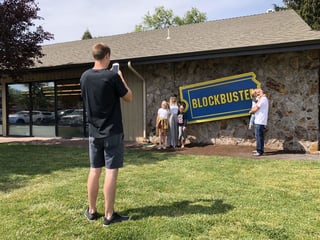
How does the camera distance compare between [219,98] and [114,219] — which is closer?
[114,219]

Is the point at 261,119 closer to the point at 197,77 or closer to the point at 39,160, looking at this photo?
the point at 197,77

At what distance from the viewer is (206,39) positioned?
11.8 meters

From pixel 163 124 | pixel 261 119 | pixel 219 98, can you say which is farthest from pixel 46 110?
pixel 261 119

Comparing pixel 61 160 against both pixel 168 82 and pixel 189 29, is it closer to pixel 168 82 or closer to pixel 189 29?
pixel 168 82

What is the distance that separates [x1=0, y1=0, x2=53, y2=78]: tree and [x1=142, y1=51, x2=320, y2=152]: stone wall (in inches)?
193

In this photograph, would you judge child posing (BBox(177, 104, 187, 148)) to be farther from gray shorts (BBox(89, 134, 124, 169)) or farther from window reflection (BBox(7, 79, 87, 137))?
gray shorts (BBox(89, 134, 124, 169))

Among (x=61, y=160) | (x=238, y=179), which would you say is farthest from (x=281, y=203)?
(x=61, y=160)

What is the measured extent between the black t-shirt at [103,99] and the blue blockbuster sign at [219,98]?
6.89 metres

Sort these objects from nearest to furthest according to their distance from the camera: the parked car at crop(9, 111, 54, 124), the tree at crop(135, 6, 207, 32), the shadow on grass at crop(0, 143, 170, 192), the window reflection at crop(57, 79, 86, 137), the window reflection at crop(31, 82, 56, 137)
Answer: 1. the shadow on grass at crop(0, 143, 170, 192)
2. the window reflection at crop(57, 79, 86, 137)
3. the window reflection at crop(31, 82, 56, 137)
4. the parked car at crop(9, 111, 54, 124)
5. the tree at crop(135, 6, 207, 32)

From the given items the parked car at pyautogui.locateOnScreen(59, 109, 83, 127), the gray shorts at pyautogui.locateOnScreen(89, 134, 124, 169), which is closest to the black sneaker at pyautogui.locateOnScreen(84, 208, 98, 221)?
the gray shorts at pyautogui.locateOnScreen(89, 134, 124, 169)

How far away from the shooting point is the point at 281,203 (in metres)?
4.63

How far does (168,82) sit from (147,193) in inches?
263

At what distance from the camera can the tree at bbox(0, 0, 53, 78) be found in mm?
10602

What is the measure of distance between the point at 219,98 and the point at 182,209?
259 inches
